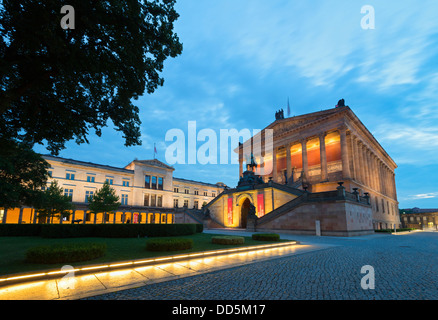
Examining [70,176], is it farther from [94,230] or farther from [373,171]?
[373,171]

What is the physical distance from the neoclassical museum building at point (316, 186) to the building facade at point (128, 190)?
1604 centimetres

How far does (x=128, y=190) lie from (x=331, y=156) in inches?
2061

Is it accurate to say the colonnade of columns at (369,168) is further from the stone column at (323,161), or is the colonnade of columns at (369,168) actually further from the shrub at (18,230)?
the shrub at (18,230)

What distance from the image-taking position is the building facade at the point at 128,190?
48.5 meters

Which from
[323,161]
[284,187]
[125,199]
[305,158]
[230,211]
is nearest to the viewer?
[284,187]

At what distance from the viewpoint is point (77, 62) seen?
8.59 meters

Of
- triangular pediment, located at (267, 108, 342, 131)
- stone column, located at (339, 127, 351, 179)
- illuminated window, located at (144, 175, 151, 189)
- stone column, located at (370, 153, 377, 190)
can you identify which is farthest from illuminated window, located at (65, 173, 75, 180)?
stone column, located at (370, 153, 377, 190)

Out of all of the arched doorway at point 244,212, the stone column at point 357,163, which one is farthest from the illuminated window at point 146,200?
the stone column at point 357,163

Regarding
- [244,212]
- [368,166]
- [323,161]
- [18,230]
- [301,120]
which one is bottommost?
[18,230]

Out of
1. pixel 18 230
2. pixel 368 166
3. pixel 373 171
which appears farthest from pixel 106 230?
pixel 373 171

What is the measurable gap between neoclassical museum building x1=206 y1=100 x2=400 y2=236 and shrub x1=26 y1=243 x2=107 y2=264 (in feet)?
75.2
